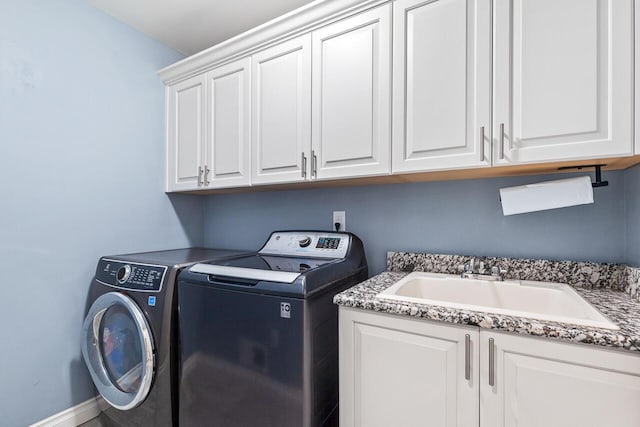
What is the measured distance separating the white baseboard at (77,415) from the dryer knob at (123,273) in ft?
2.29

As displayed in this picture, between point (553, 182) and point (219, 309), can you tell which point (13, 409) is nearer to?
point (219, 309)

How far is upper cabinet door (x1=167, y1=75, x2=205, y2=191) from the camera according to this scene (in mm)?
2004

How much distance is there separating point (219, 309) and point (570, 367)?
124 centimetres

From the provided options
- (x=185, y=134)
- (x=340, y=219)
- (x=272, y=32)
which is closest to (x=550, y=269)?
(x=340, y=219)

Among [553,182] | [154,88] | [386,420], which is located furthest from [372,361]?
[154,88]

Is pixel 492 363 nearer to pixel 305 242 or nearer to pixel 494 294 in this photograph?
pixel 494 294

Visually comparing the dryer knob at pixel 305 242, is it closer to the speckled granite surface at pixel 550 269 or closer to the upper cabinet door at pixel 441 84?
the speckled granite surface at pixel 550 269

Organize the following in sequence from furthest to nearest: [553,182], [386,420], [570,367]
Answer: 1. [553,182]
2. [386,420]
3. [570,367]

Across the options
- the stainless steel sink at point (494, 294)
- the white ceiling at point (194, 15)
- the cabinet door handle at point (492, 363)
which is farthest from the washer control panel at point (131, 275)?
the white ceiling at point (194, 15)

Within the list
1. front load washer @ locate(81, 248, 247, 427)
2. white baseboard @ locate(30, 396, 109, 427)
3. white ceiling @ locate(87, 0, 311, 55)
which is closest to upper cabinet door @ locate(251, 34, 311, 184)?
white ceiling @ locate(87, 0, 311, 55)

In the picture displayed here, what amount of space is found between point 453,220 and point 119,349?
1903 millimetres

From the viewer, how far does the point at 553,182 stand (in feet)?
4.12

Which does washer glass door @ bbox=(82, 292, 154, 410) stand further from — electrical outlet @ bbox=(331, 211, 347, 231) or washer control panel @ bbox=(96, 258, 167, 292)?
electrical outlet @ bbox=(331, 211, 347, 231)

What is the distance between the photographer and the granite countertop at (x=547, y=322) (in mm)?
781
